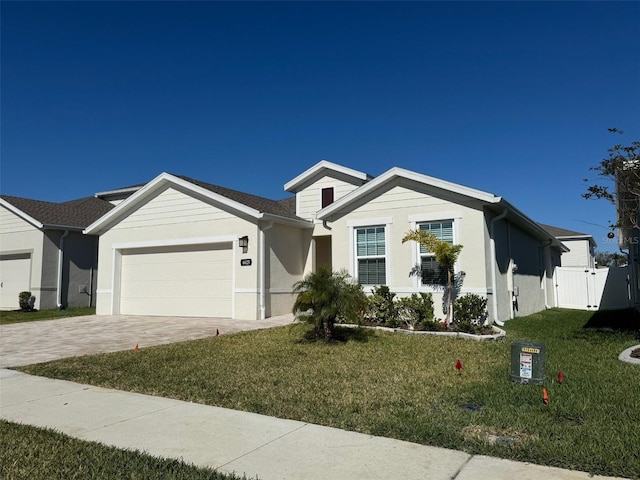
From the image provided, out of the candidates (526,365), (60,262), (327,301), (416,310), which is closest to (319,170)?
(416,310)

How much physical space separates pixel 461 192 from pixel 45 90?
12.4 meters

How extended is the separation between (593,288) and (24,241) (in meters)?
25.0

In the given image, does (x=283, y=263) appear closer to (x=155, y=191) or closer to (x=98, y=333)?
(x=155, y=191)

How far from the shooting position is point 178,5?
1147 centimetres

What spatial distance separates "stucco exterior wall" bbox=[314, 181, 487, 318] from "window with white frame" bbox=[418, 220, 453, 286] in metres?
0.16

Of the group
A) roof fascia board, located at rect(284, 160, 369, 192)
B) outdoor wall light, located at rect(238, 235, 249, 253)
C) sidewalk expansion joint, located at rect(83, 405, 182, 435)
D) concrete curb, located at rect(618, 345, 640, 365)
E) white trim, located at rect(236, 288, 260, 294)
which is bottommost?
sidewalk expansion joint, located at rect(83, 405, 182, 435)

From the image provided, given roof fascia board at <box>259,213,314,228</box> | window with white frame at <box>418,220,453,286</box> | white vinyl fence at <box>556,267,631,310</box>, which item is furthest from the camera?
white vinyl fence at <box>556,267,631,310</box>

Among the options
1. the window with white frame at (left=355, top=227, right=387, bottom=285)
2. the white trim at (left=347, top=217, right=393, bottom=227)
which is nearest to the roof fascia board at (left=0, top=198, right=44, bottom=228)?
the white trim at (left=347, top=217, right=393, bottom=227)

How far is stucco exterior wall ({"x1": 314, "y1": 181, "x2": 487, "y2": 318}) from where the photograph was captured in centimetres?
1222

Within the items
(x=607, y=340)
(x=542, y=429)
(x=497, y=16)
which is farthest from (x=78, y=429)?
(x=497, y=16)

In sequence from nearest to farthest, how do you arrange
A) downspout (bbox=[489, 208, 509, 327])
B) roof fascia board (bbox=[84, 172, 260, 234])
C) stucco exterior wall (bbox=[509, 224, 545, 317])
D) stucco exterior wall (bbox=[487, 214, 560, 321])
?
downspout (bbox=[489, 208, 509, 327]), stucco exterior wall (bbox=[487, 214, 560, 321]), roof fascia board (bbox=[84, 172, 260, 234]), stucco exterior wall (bbox=[509, 224, 545, 317])

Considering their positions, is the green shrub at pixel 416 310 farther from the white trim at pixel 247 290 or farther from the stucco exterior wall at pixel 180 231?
the stucco exterior wall at pixel 180 231

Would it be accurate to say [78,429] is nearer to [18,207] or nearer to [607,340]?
[607,340]

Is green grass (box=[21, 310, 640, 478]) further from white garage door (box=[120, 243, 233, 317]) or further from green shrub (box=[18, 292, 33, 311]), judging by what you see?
green shrub (box=[18, 292, 33, 311])
